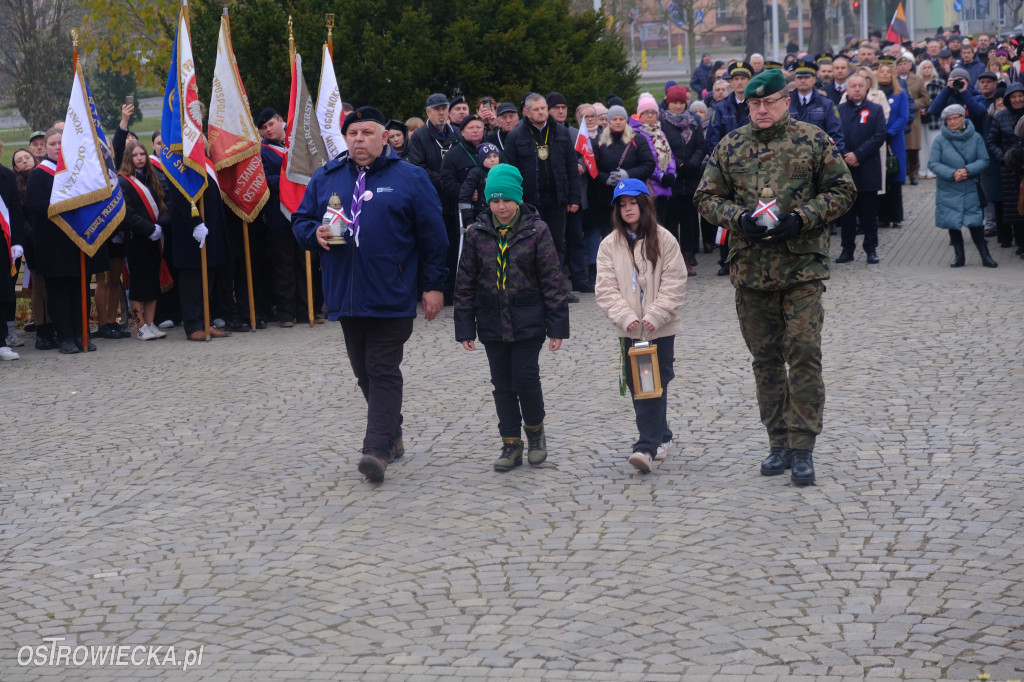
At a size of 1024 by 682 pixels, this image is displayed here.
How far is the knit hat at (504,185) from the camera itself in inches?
303

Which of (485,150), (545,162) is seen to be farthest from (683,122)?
(485,150)

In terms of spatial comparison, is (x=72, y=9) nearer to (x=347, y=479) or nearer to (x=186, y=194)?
(x=186, y=194)

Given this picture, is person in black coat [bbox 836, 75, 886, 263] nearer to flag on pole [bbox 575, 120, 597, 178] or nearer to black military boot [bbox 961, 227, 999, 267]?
black military boot [bbox 961, 227, 999, 267]

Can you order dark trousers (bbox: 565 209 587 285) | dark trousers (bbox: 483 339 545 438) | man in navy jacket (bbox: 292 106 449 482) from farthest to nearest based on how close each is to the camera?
dark trousers (bbox: 565 209 587 285), dark trousers (bbox: 483 339 545 438), man in navy jacket (bbox: 292 106 449 482)

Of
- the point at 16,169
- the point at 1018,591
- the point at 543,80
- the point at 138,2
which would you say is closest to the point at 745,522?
the point at 1018,591

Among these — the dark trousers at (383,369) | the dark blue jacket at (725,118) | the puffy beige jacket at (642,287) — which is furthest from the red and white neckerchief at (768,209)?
the dark blue jacket at (725,118)

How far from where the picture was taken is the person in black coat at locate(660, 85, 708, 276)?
14.9 metres

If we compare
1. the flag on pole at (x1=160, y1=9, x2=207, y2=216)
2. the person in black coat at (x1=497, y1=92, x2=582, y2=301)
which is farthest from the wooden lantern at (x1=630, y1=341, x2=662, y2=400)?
the flag on pole at (x1=160, y1=9, x2=207, y2=216)

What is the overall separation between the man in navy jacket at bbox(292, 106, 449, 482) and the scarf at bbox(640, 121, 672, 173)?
6842 mm

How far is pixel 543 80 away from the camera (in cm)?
1689

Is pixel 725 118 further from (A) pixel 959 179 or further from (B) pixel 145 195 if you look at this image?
(B) pixel 145 195

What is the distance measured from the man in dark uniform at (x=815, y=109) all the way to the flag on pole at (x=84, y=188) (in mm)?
7469

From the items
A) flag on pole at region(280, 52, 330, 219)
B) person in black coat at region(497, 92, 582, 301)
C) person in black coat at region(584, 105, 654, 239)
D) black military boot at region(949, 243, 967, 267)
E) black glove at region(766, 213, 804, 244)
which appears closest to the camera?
black glove at region(766, 213, 804, 244)

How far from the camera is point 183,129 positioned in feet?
42.0
